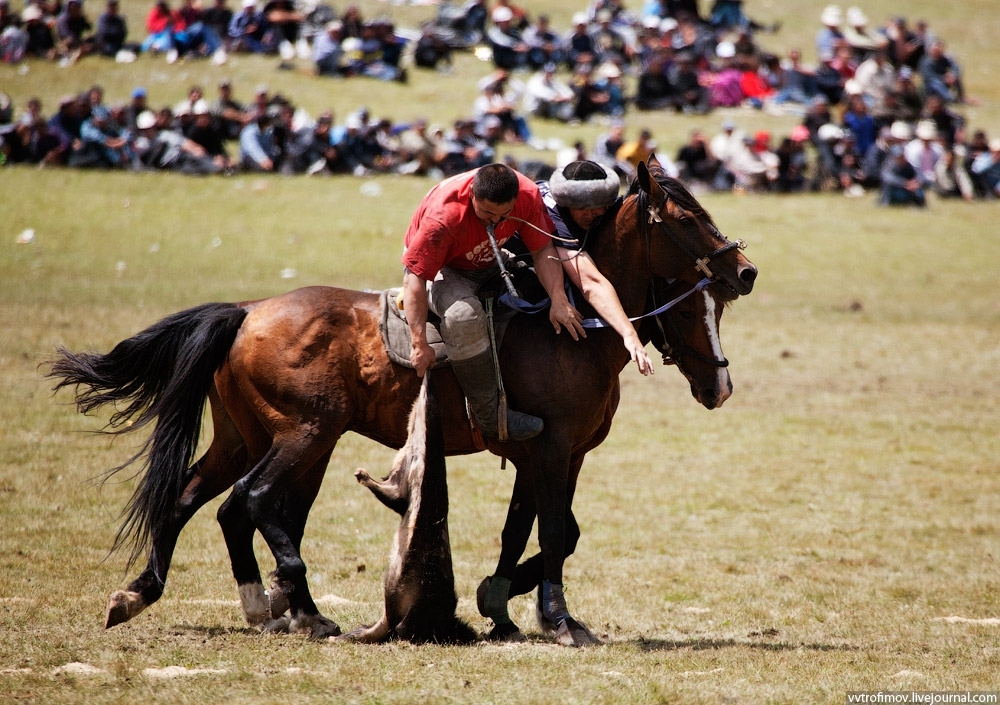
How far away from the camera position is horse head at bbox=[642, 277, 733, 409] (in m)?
6.41

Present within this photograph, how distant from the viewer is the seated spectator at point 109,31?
23844mm

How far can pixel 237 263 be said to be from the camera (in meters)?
17.3

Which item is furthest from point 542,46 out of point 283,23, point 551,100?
point 283,23

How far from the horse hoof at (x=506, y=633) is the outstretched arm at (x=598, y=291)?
165 centimetres

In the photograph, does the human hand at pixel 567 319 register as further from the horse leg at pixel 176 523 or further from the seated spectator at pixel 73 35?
the seated spectator at pixel 73 35

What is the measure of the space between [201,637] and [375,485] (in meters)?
1.22

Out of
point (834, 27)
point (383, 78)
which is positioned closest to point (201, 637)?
point (383, 78)

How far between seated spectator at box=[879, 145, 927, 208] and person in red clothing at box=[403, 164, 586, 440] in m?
18.5

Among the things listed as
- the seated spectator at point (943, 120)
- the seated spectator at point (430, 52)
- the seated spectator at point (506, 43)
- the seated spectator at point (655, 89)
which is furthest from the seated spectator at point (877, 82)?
the seated spectator at point (430, 52)

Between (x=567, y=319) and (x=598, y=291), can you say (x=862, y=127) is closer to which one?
(x=598, y=291)

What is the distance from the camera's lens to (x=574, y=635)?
612cm

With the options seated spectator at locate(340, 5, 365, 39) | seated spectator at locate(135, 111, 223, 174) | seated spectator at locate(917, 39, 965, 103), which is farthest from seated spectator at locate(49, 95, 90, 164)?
seated spectator at locate(917, 39, 965, 103)

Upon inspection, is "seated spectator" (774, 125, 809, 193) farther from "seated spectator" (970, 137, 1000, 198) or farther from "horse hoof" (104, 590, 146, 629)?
"horse hoof" (104, 590, 146, 629)

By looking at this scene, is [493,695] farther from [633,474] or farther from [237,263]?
[237,263]
